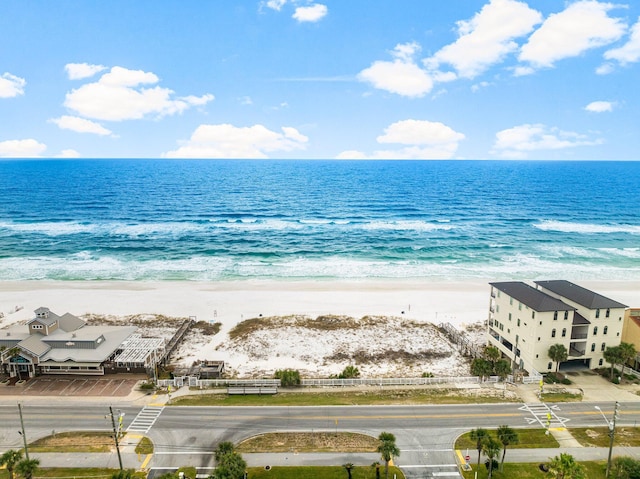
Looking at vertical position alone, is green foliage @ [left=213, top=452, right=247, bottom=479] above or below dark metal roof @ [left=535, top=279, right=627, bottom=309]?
below

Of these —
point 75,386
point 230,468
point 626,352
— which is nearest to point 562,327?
point 626,352

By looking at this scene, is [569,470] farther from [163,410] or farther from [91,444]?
[91,444]

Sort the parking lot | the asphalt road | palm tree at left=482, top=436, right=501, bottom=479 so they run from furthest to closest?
1. the parking lot
2. the asphalt road
3. palm tree at left=482, top=436, right=501, bottom=479

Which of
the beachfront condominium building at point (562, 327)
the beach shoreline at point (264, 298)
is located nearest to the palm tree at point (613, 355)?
the beachfront condominium building at point (562, 327)

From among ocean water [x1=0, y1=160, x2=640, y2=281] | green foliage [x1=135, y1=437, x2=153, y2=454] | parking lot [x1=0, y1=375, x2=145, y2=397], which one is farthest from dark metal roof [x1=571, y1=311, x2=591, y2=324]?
parking lot [x1=0, y1=375, x2=145, y2=397]

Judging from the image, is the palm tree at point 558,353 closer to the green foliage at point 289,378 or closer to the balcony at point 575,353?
the balcony at point 575,353

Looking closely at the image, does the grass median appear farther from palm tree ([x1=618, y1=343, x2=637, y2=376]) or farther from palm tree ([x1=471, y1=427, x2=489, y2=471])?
palm tree ([x1=618, y1=343, x2=637, y2=376])

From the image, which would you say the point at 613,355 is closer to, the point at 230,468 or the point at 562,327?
the point at 562,327
